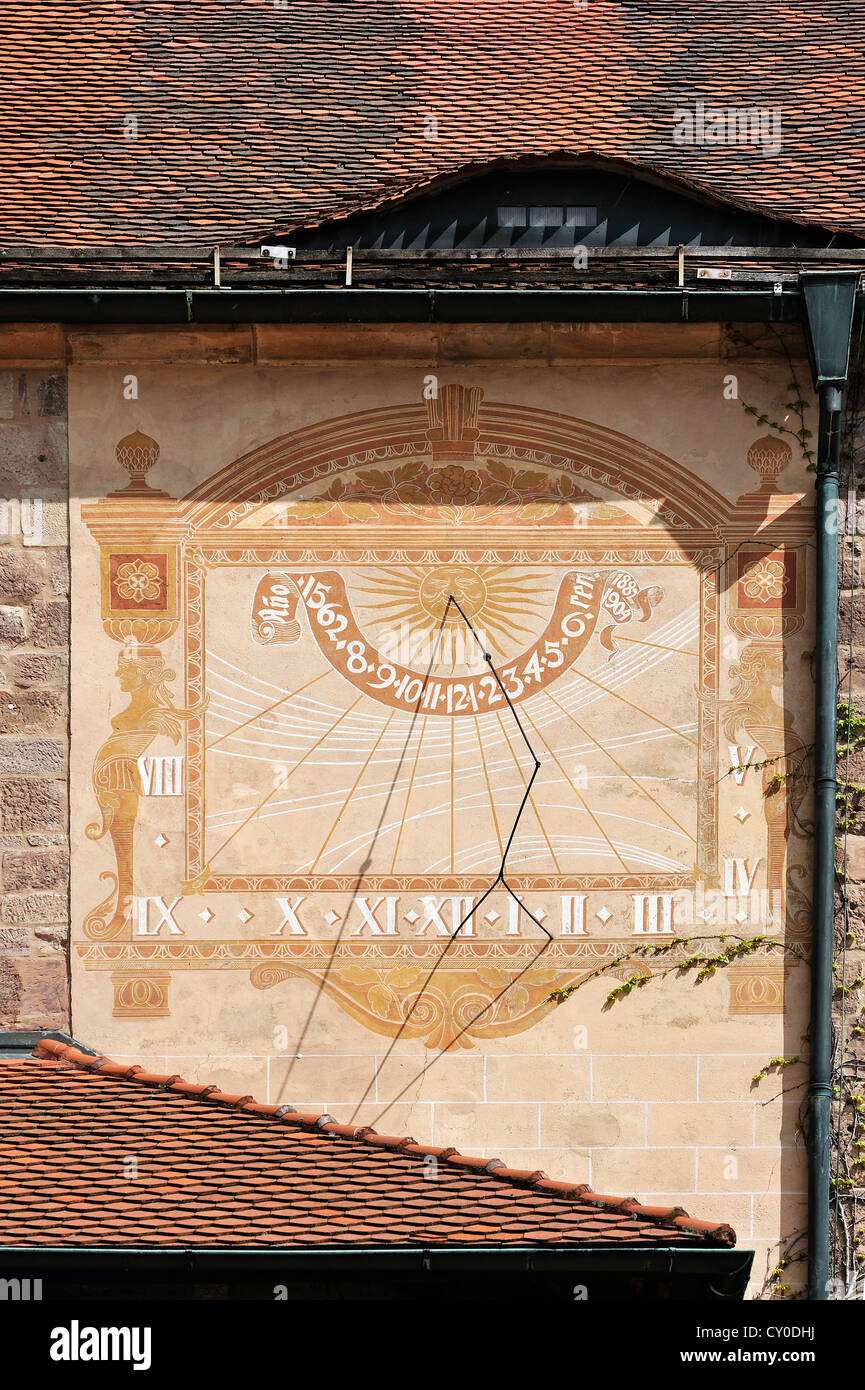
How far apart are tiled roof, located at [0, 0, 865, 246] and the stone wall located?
85cm

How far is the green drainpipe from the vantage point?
7129mm

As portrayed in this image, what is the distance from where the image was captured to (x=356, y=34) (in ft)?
31.3

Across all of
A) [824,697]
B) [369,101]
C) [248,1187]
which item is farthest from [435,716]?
[369,101]

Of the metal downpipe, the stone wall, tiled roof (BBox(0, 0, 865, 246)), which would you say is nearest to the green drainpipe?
the metal downpipe

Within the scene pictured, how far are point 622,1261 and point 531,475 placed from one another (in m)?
3.27

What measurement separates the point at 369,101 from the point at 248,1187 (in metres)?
5.31

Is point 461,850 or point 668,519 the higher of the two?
point 668,519

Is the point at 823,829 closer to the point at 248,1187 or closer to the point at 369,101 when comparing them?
the point at 248,1187

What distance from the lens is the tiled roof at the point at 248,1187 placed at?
5.70 m

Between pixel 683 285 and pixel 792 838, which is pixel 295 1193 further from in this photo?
pixel 683 285

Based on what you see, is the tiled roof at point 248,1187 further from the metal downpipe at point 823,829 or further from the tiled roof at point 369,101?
the tiled roof at point 369,101

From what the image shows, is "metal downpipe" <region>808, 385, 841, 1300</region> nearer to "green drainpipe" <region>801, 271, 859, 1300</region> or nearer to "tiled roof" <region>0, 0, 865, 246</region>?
"green drainpipe" <region>801, 271, 859, 1300</region>
